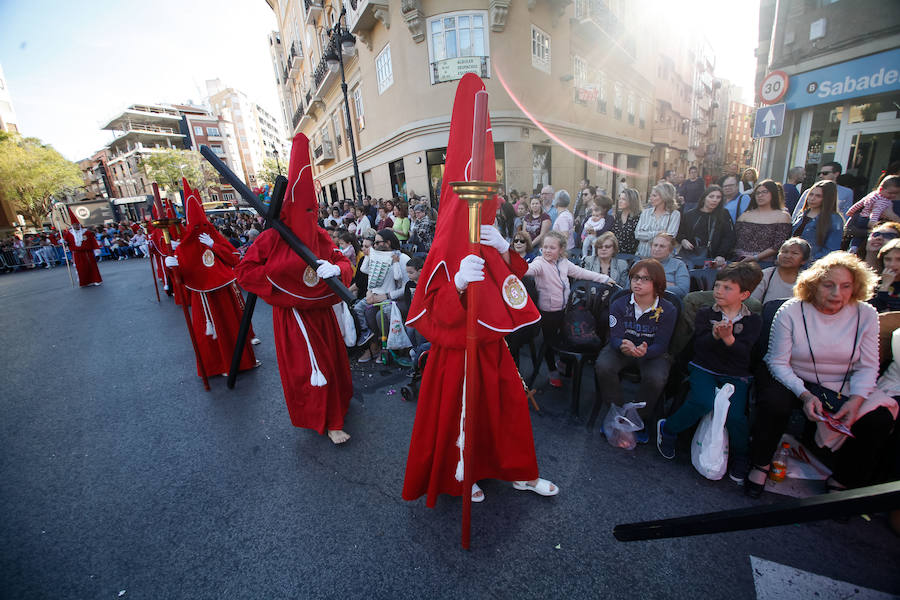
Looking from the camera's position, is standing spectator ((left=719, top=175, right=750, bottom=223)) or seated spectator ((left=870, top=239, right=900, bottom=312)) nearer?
seated spectator ((left=870, top=239, right=900, bottom=312))

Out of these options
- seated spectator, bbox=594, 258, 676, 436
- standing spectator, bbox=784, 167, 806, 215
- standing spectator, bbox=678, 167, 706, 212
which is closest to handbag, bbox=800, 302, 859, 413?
seated spectator, bbox=594, 258, 676, 436

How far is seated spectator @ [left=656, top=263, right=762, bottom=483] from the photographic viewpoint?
7.91 ft

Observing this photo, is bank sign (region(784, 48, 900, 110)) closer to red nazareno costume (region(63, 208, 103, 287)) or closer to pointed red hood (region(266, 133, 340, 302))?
pointed red hood (region(266, 133, 340, 302))

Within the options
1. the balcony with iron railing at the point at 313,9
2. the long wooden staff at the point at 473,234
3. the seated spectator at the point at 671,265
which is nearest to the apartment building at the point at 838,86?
the seated spectator at the point at 671,265

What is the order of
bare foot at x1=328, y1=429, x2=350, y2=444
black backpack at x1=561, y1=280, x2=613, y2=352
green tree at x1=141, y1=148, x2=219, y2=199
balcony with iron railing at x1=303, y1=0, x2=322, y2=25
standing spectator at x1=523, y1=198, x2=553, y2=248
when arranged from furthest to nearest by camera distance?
green tree at x1=141, y1=148, x2=219, y2=199
balcony with iron railing at x1=303, y1=0, x2=322, y2=25
standing spectator at x1=523, y1=198, x2=553, y2=248
black backpack at x1=561, y1=280, x2=613, y2=352
bare foot at x1=328, y1=429, x2=350, y2=444

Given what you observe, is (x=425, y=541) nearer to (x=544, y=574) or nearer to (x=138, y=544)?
(x=544, y=574)

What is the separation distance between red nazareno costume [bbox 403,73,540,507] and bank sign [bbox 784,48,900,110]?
11.6m

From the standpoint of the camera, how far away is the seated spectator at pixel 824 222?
147 inches

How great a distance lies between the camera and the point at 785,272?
9.71ft

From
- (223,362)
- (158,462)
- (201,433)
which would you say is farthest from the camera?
(223,362)

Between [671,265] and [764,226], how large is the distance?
1.45 meters

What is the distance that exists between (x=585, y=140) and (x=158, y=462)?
58.5 ft

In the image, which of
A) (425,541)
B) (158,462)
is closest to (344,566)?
(425,541)

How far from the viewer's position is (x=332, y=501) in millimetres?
2436
